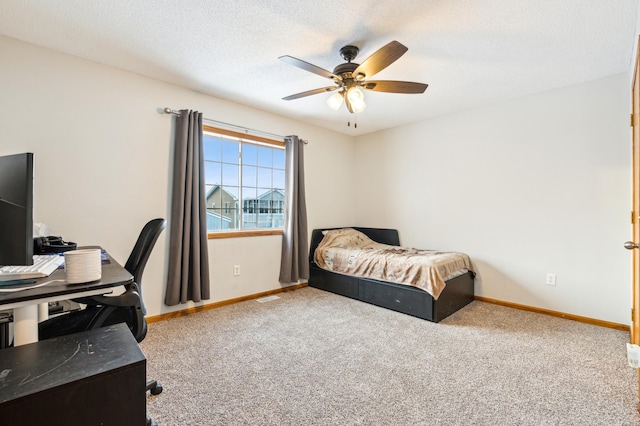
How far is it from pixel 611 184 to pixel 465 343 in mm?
2021

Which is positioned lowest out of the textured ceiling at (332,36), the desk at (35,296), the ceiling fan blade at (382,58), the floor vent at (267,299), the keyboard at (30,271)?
the floor vent at (267,299)

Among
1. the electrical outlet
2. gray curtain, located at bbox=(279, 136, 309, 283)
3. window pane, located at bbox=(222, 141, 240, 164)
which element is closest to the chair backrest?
window pane, located at bbox=(222, 141, 240, 164)

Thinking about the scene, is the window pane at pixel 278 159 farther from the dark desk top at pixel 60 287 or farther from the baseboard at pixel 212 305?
the dark desk top at pixel 60 287

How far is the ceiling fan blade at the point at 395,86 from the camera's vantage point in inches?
90.6

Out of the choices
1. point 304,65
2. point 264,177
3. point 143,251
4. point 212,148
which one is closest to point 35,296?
point 143,251

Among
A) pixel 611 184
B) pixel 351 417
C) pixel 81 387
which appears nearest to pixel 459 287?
pixel 611 184

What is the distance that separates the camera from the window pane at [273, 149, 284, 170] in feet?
13.3

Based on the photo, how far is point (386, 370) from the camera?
2.04 m

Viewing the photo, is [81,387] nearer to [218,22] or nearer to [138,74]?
[218,22]

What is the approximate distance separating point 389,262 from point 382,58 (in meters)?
2.10

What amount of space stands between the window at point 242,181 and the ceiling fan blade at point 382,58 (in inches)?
74.4

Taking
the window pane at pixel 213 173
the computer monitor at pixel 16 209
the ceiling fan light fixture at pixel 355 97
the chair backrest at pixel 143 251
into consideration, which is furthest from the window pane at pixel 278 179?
the computer monitor at pixel 16 209

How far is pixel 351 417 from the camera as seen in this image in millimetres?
1581

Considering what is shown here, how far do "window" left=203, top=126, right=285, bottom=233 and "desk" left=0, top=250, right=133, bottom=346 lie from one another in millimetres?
2117
